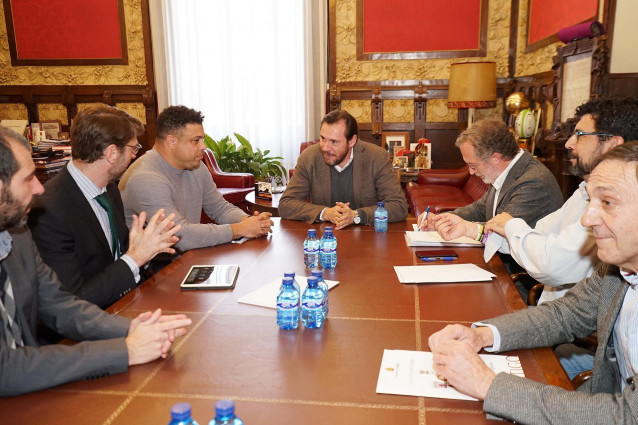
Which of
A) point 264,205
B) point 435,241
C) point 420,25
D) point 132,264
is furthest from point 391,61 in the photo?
point 132,264

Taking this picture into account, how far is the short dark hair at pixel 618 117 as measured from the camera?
212cm

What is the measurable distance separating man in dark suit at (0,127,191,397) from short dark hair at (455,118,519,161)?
1942 mm

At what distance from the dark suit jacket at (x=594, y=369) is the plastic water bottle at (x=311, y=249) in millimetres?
880

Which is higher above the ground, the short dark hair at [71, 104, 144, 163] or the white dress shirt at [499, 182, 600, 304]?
the short dark hair at [71, 104, 144, 163]

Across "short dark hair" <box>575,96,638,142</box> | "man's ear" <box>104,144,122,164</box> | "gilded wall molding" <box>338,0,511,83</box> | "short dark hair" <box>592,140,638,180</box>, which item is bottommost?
"man's ear" <box>104,144,122,164</box>

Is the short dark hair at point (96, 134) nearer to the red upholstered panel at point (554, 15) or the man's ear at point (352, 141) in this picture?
the man's ear at point (352, 141)

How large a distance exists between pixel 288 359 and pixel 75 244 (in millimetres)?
1194

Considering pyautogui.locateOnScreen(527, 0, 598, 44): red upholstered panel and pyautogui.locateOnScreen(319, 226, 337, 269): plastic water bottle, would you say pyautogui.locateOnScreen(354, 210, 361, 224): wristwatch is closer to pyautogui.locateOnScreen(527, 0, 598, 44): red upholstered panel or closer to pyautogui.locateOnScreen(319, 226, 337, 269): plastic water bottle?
pyautogui.locateOnScreen(319, 226, 337, 269): plastic water bottle

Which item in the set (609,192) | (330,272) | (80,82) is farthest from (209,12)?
(609,192)

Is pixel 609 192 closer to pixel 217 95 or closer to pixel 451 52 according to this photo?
pixel 451 52

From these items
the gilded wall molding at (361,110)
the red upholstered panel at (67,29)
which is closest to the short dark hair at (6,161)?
the gilded wall molding at (361,110)

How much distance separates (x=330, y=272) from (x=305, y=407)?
1.03 m

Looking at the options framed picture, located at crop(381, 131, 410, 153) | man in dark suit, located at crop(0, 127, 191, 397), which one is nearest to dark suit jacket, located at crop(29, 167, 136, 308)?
man in dark suit, located at crop(0, 127, 191, 397)

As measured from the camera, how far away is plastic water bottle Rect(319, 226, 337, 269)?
2.26 m
